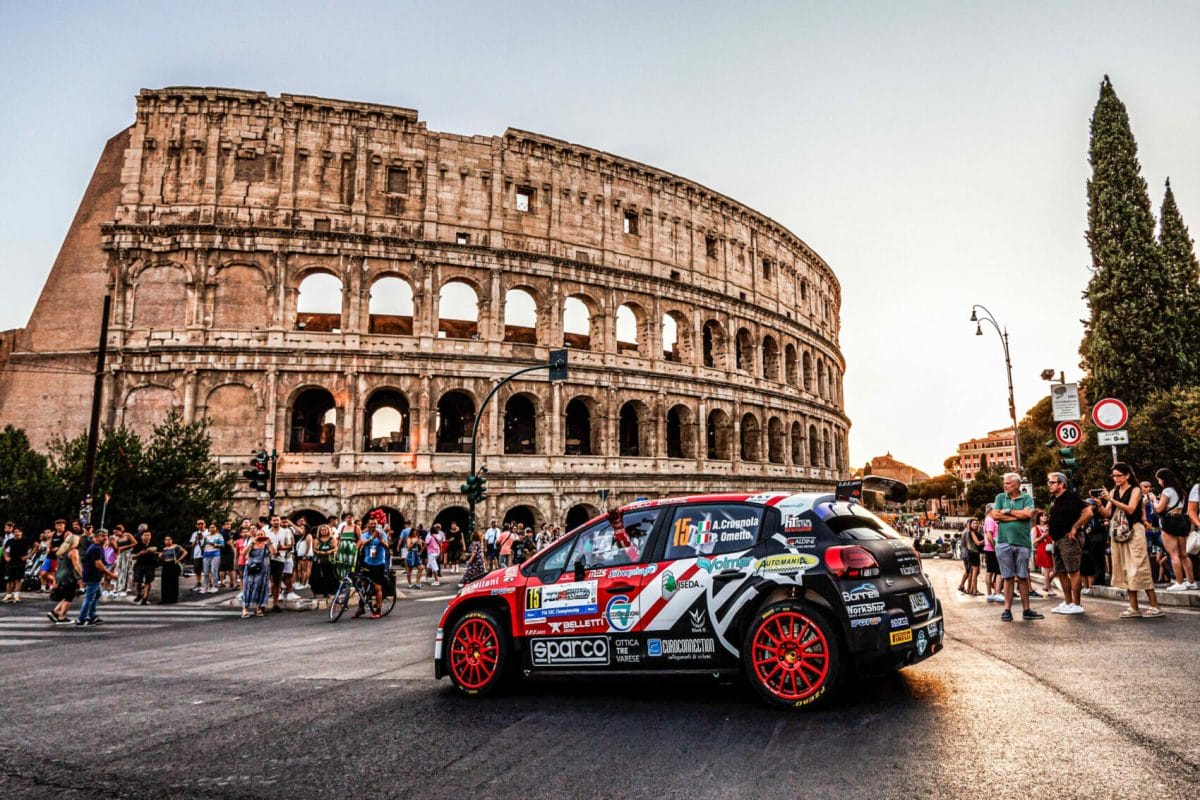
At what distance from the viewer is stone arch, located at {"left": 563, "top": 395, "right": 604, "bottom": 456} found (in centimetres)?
3105

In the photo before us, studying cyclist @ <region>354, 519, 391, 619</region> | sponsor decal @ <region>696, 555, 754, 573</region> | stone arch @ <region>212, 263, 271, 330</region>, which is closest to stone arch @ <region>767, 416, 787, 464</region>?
stone arch @ <region>212, 263, 271, 330</region>

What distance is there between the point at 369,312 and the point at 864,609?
1064 inches

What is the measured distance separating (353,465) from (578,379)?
1008 cm

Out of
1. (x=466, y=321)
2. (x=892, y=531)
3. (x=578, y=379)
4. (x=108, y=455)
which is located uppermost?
(x=466, y=321)

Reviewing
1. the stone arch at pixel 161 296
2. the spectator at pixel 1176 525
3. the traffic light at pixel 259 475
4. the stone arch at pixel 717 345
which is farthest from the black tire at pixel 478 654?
the stone arch at pixel 717 345

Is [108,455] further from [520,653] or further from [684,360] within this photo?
[684,360]

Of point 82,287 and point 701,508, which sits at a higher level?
point 82,287

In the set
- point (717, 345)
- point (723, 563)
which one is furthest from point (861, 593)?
point (717, 345)

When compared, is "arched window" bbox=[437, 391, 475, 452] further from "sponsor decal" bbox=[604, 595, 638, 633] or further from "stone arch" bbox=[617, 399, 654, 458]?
"sponsor decal" bbox=[604, 595, 638, 633]

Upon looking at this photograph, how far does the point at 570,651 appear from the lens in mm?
5328

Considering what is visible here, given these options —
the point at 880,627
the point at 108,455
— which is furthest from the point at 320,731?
the point at 108,455

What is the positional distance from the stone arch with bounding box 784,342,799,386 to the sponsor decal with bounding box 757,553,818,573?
122 feet

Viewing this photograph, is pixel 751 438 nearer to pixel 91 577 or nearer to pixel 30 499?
pixel 30 499

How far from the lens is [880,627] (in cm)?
458
